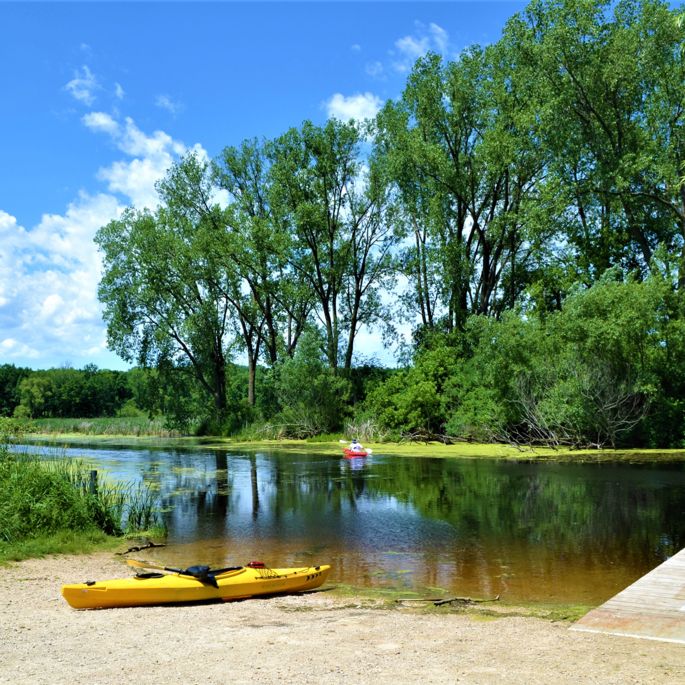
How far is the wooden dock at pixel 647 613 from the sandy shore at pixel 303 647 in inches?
9.6

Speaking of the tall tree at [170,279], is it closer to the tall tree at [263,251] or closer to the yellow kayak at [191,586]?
the tall tree at [263,251]

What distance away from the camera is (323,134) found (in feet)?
134

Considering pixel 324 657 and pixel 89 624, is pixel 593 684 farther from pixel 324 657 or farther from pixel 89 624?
pixel 89 624

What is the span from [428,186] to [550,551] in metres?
28.7

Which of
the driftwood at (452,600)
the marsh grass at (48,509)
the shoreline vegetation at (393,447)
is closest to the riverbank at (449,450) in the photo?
the shoreline vegetation at (393,447)

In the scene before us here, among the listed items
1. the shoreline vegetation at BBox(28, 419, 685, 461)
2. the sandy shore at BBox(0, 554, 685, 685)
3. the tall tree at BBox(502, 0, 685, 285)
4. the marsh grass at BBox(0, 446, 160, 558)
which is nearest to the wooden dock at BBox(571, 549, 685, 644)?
the sandy shore at BBox(0, 554, 685, 685)

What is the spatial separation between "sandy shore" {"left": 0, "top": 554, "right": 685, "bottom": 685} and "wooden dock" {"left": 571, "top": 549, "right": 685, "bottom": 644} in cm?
24

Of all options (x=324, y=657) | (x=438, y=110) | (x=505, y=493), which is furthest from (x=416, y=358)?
(x=324, y=657)

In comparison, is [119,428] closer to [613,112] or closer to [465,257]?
[465,257]

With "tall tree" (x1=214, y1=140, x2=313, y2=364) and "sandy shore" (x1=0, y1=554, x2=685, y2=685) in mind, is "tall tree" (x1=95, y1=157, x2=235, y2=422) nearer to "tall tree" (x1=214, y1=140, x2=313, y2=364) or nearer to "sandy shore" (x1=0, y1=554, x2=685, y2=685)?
"tall tree" (x1=214, y1=140, x2=313, y2=364)

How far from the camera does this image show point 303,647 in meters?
6.20

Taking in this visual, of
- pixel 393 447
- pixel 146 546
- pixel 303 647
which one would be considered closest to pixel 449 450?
pixel 393 447

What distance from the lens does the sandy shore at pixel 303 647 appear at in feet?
17.7

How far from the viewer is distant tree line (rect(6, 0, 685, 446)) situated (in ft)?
92.2
